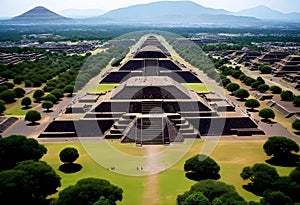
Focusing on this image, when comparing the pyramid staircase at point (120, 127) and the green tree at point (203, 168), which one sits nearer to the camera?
the green tree at point (203, 168)

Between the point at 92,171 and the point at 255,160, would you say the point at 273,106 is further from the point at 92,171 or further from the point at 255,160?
the point at 92,171

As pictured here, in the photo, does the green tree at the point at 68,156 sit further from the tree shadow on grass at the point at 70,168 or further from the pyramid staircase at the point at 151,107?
the pyramid staircase at the point at 151,107

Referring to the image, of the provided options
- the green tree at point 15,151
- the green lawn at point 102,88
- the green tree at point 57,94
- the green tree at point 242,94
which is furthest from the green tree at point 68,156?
the green lawn at point 102,88

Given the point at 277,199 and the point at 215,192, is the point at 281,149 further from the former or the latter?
the point at 215,192

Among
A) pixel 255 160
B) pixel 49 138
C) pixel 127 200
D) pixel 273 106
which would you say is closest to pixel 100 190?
pixel 127 200

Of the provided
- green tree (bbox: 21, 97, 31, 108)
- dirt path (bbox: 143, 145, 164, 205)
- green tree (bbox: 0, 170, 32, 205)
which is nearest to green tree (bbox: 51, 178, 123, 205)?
green tree (bbox: 0, 170, 32, 205)

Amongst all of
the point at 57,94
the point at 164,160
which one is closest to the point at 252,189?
the point at 164,160
